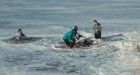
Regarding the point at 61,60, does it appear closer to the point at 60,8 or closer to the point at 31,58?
the point at 31,58

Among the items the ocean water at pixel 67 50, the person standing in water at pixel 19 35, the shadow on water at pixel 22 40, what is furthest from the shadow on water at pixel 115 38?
the person standing in water at pixel 19 35

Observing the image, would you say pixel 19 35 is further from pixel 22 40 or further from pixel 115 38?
pixel 115 38

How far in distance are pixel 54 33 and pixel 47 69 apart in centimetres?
905

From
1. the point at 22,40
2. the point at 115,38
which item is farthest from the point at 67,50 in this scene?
the point at 115,38

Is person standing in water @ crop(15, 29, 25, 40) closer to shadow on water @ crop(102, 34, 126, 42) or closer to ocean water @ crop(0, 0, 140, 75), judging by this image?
ocean water @ crop(0, 0, 140, 75)

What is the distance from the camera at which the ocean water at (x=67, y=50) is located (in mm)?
13663

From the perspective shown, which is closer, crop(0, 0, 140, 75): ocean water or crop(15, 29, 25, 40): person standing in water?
crop(0, 0, 140, 75): ocean water

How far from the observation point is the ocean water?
44.8 ft

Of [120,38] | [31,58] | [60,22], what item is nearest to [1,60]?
[31,58]

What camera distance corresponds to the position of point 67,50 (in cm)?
1717

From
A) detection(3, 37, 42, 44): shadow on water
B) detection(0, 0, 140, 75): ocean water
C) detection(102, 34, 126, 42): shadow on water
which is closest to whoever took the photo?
detection(0, 0, 140, 75): ocean water

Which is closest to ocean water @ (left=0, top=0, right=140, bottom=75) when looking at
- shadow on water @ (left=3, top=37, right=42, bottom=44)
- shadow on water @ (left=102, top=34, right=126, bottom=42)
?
shadow on water @ (left=102, top=34, right=126, bottom=42)

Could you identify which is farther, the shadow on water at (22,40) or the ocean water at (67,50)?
the shadow on water at (22,40)

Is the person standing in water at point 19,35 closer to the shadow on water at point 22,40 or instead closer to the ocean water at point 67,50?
the shadow on water at point 22,40
